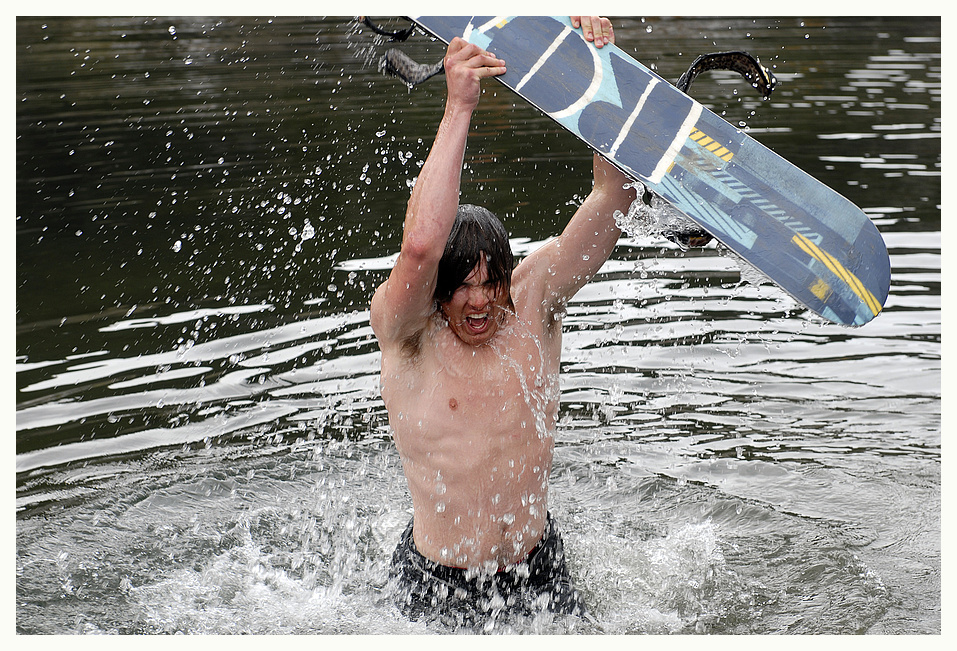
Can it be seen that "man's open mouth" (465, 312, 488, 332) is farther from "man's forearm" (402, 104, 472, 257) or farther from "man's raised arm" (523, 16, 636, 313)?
"man's forearm" (402, 104, 472, 257)

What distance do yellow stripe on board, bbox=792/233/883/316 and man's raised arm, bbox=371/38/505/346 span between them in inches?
47.7

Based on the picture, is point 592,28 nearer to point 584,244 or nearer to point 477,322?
point 584,244

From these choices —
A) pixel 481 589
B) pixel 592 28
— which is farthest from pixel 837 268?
pixel 481 589

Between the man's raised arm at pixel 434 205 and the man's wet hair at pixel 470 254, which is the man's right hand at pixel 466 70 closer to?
the man's raised arm at pixel 434 205

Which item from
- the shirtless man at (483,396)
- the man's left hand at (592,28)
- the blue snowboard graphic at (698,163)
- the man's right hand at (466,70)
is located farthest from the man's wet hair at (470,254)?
the man's left hand at (592,28)

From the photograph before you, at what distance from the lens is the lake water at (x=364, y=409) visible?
13.0ft

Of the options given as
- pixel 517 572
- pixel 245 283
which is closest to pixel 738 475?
pixel 517 572

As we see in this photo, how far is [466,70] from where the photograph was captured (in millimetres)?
2928

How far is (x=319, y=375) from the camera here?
18.9ft

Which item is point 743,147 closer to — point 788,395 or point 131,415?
point 788,395

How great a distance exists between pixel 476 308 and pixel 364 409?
245 centimetres

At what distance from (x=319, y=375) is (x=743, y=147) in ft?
10.1

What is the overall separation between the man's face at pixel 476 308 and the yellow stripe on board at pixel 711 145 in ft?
2.91

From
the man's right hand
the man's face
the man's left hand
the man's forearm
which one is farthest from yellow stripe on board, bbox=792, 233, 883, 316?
the man's forearm
